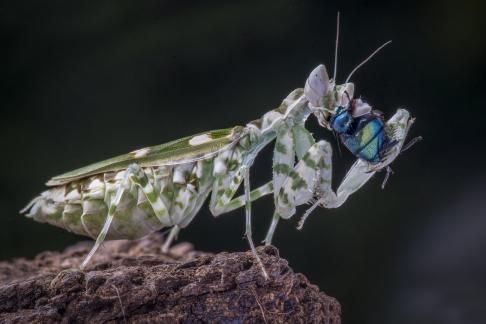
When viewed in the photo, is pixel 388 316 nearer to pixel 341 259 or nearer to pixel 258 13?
pixel 341 259

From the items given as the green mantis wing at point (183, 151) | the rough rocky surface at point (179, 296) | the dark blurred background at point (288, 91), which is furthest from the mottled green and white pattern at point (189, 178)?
the rough rocky surface at point (179, 296)

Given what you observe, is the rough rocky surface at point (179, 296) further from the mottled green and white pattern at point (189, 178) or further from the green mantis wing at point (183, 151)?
the green mantis wing at point (183, 151)

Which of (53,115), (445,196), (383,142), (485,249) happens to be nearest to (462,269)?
(485,249)

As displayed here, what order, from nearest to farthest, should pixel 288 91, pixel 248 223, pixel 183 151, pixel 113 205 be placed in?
pixel 248 223 → pixel 113 205 → pixel 183 151 → pixel 288 91

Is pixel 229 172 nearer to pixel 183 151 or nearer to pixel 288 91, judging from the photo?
pixel 183 151

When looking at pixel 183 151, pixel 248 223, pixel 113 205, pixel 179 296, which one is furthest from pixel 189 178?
pixel 179 296

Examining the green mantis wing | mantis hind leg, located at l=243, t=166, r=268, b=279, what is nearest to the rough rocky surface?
mantis hind leg, located at l=243, t=166, r=268, b=279

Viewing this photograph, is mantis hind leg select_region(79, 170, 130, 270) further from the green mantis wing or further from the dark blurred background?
Answer: the dark blurred background
